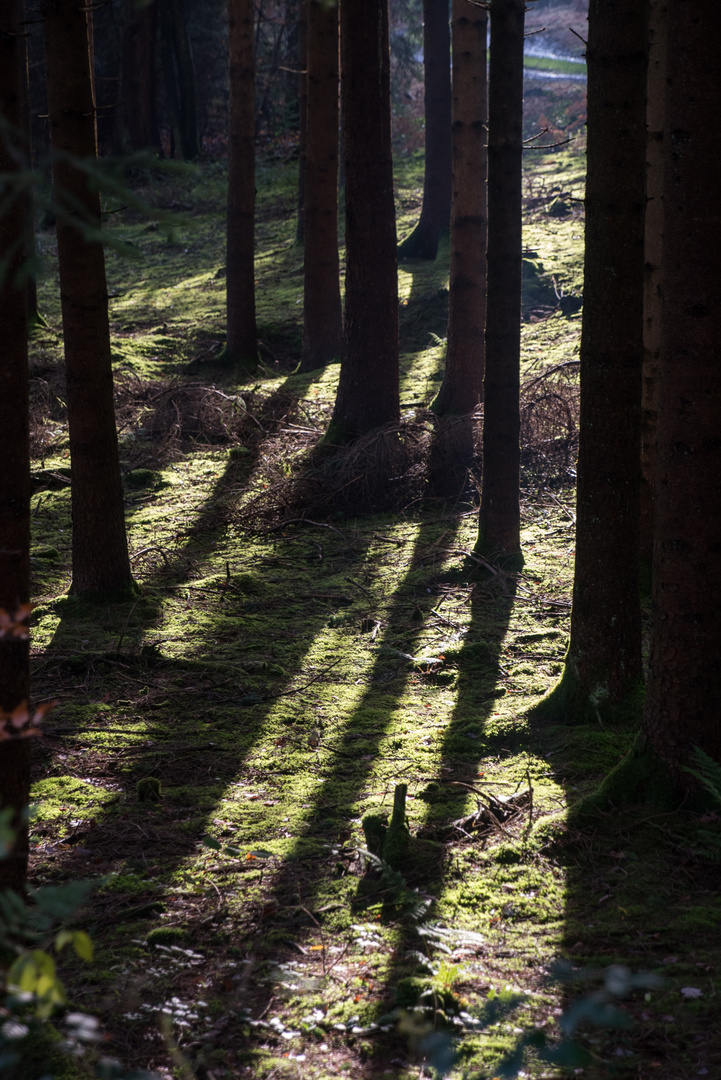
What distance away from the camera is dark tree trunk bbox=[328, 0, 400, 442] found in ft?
31.9

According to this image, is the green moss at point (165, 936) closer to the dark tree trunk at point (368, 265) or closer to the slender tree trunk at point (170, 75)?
the dark tree trunk at point (368, 265)

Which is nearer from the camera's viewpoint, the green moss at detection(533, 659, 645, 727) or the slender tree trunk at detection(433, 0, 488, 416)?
the green moss at detection(533, 659, 645, 727)

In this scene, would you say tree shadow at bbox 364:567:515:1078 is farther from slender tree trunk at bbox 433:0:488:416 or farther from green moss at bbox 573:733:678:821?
slender tree trunk at bbox 433:0:488:416

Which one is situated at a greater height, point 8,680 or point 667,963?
point 8,680

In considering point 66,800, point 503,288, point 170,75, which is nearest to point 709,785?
point 66,800

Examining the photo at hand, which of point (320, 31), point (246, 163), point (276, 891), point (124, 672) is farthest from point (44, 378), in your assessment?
point (276, 891)

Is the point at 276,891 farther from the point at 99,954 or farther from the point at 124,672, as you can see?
the point at 124,672

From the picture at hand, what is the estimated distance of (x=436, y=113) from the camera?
16906 millimetres

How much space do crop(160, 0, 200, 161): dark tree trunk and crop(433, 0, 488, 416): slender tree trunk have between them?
20.2m

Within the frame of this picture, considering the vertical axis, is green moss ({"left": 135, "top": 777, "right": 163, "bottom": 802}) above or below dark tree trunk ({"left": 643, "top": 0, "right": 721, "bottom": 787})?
below

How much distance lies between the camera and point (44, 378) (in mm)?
13047

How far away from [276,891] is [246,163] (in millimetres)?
12278

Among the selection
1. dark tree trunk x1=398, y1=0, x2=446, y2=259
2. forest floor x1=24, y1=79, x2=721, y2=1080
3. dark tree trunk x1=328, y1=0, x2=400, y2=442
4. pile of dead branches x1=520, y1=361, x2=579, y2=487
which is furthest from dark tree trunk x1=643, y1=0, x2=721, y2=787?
dark tree trunk x1=398, y1=0, x2=446, y2=259

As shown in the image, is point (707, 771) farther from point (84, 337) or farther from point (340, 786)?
point (84, 337)
